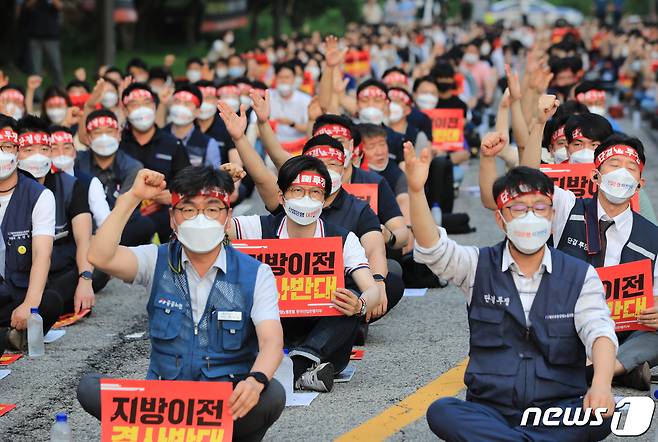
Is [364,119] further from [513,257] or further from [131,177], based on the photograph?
[513,257]

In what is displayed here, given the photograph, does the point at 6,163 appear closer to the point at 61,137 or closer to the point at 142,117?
the point at 61,137

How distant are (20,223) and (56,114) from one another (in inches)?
219

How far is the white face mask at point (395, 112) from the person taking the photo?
44.1ft

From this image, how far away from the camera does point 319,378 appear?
771cm

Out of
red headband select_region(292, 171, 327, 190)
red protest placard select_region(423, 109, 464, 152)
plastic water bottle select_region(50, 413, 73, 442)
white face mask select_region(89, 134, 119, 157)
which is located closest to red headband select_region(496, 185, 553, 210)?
red headband select_region(292, 171, 327, 190)

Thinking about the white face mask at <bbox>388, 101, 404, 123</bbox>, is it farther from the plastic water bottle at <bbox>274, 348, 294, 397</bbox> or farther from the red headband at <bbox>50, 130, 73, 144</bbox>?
the plastic water bottle at <bbox>274, 348, 294, 397</bbox>

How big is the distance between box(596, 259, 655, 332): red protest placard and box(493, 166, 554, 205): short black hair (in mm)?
1371

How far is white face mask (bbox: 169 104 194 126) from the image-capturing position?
13531 mm

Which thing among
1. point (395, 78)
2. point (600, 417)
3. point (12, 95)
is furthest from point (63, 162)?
point (600, 417)

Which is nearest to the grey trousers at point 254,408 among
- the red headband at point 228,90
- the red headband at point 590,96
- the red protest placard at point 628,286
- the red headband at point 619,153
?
the red protest placard at point 628,286

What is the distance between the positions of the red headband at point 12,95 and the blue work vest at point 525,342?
26.8ft

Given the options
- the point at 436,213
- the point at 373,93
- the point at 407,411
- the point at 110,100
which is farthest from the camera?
the point at 110,100

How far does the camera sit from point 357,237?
833cm

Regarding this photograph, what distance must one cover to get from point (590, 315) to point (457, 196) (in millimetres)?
10244
